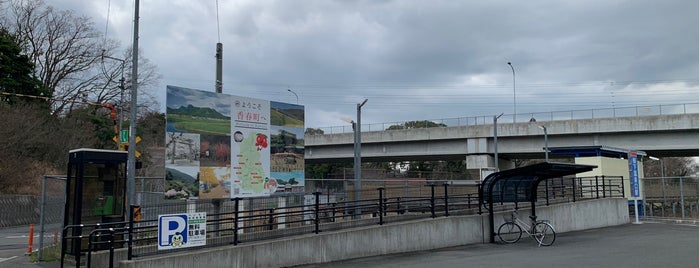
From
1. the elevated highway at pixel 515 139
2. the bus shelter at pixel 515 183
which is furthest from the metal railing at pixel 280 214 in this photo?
the elevated highway at pixel 515 139

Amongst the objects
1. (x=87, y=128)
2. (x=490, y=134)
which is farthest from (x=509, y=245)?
(x=87, y=128)

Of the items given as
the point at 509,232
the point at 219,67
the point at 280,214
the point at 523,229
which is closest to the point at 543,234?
the point at 523,229

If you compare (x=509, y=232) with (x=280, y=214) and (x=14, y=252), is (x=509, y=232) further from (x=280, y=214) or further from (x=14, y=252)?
(x=14, y=252)

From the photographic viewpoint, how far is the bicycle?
16078 mm

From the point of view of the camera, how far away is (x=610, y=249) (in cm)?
1430

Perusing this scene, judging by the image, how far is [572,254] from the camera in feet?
44.4

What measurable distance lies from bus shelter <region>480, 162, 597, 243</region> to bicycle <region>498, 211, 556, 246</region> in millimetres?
445

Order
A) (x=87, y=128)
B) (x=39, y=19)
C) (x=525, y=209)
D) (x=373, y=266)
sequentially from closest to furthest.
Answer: (x=373, y=266), (x=525, y=209), (x=87, y=128), (x=39, y=19)

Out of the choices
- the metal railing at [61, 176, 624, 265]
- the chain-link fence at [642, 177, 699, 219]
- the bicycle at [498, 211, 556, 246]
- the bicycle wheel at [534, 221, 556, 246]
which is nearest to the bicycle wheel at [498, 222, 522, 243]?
the bicycle at [498, 211, 556, 246]

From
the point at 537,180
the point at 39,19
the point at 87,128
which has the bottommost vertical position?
the point at 537,180

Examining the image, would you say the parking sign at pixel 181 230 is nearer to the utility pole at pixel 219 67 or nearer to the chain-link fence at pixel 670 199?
the utility pole at pixel 219 67

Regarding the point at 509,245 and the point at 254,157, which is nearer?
the point at 509,245

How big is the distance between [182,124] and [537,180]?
11.2 meters

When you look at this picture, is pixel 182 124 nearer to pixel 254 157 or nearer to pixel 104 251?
pixel 254 157
